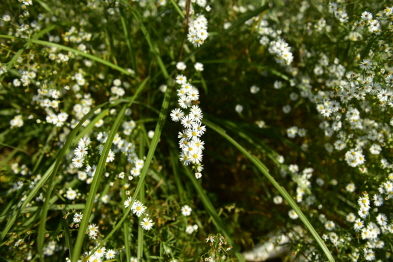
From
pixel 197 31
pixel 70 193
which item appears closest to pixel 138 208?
pixel 70 193

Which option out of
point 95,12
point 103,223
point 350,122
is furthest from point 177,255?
point 95,12

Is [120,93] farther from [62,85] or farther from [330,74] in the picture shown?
[330,74]

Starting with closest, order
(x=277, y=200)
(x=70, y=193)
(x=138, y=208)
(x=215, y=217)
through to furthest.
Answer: (x=138, y=208) → (x=70, y=193) → (x=215, y=217) → (x=277, y=200)

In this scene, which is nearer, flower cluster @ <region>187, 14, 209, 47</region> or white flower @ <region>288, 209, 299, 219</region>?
flower cluster @ <region>187, 14, 209, 47</region>

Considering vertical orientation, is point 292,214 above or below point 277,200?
below

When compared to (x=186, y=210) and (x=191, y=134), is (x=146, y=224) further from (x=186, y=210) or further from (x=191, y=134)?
(x=191, y=134)

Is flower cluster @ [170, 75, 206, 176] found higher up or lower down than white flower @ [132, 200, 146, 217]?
higher up

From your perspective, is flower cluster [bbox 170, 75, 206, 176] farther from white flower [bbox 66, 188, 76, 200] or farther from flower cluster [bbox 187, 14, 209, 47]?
white flower [bbox 66, 188, 76, 200]

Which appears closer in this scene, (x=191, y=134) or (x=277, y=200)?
(x=191, y=134)

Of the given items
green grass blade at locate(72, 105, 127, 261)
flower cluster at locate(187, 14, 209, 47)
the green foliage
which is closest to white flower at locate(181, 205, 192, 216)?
the green foliage

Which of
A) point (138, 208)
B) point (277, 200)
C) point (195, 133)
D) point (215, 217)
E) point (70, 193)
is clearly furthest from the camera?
point (277, 200)

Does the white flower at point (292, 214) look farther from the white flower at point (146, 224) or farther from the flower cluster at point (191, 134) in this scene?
the white flower at point (146, 224)
